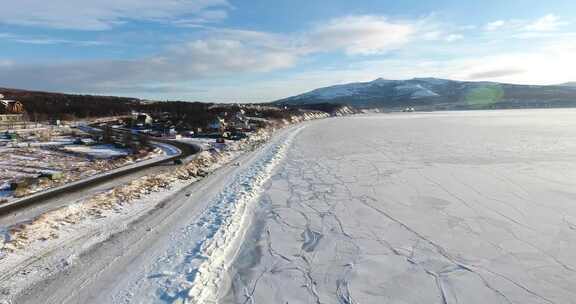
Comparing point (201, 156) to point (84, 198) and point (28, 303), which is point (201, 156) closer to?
point (84, 198)

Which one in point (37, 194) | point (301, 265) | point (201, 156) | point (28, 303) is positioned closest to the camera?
point (28, 303)

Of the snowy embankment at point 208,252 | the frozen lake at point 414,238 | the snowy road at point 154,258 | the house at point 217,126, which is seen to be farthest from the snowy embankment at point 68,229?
the house at point 217,126

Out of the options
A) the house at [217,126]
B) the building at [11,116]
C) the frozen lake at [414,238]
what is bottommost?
the frozen lake at [414,238]

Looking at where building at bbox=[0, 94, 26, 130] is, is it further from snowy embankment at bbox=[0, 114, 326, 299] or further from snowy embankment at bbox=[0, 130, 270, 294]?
snowy embankment at bbox=[0, 130, 270, 294]

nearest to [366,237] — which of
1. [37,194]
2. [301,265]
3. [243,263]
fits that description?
[301,265]

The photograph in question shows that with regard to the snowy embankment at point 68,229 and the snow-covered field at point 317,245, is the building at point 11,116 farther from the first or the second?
the snow-covered field at point 317,245

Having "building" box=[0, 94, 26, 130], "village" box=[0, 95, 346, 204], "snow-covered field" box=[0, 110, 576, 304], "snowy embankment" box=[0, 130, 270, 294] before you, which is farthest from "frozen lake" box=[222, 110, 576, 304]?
"building" box=[0, 94, 26, 130]
